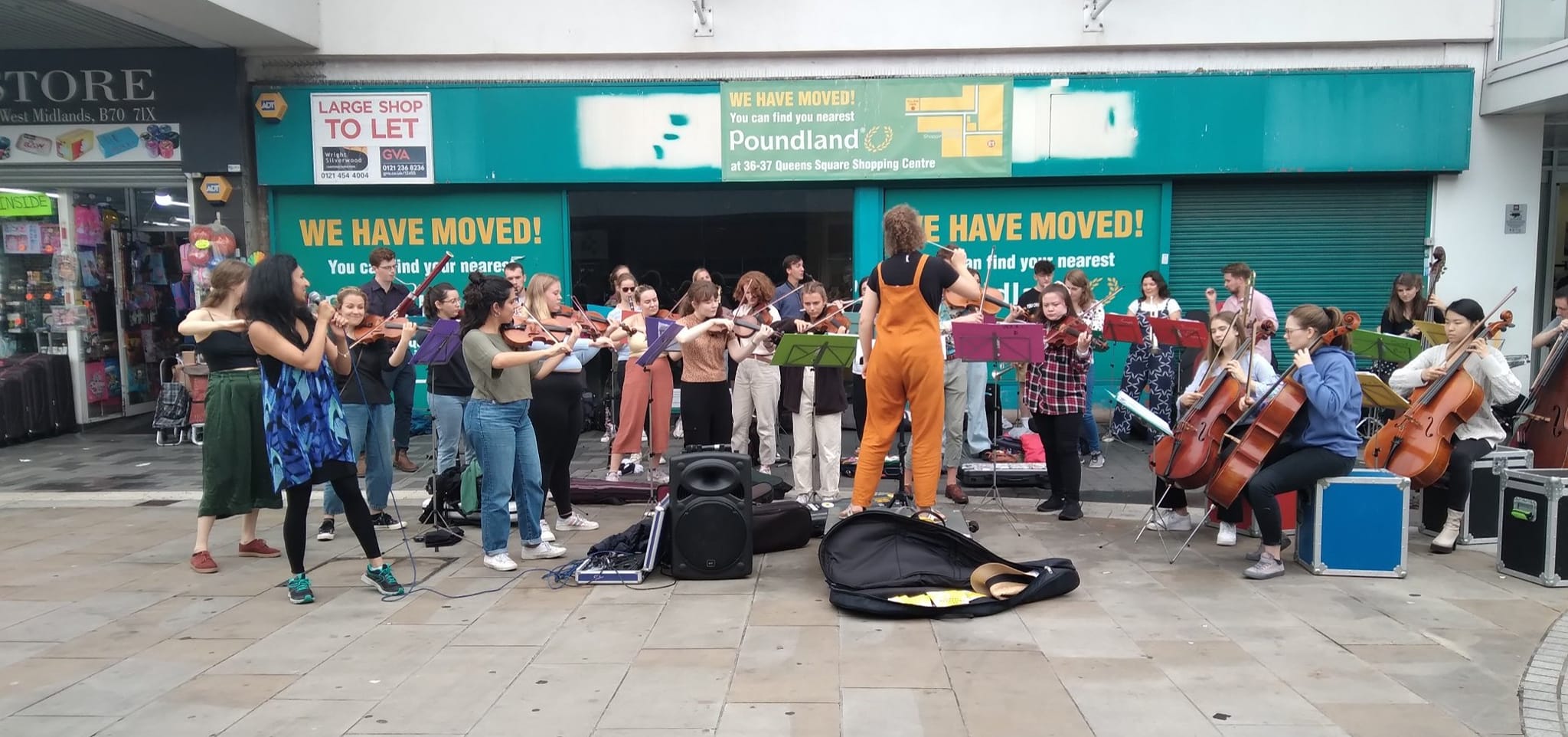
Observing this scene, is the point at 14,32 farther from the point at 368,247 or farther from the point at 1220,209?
the point at 1220,209

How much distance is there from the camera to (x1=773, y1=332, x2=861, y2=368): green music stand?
6.04m

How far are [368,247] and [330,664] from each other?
766 centimetres

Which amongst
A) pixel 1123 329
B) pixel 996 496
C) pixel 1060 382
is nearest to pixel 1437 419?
pixel 1123 329

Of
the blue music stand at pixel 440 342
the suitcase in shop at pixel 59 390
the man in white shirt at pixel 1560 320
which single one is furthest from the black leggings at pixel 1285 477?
the suitcase in shop at pixel 59 390

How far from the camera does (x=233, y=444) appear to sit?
5699 mm

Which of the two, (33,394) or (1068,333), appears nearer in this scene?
(1068,333)

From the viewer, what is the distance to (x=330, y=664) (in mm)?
4246

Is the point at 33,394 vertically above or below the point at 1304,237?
below

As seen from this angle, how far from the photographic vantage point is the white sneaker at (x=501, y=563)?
565 centimetres

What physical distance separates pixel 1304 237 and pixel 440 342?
922 centimetres

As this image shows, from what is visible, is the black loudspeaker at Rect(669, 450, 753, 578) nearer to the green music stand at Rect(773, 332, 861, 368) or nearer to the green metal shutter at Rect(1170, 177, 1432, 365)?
the green music stand at Rect(773, 332, 861, 368)

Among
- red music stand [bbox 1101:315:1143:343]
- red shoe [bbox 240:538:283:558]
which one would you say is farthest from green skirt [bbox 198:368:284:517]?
red music stand [bbox 1101:315:1143:343]

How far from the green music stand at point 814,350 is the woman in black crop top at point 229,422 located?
3081 millimetres

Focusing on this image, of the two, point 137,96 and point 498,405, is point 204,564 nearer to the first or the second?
point 498,405
